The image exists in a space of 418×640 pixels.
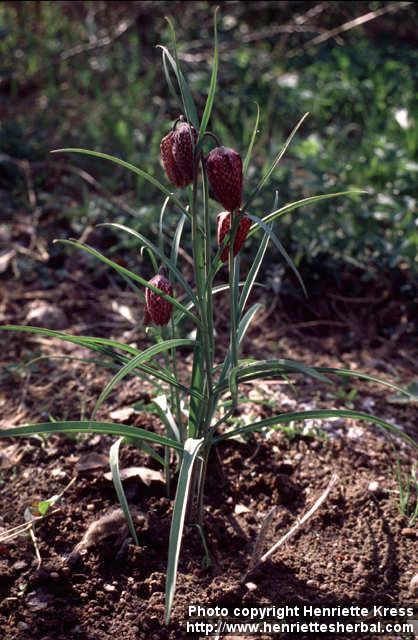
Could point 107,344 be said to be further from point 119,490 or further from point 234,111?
point 234,111

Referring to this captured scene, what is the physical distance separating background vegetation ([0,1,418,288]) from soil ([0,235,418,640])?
2.02 ft

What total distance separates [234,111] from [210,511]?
8.16 ft

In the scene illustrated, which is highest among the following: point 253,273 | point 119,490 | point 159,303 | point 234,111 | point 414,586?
point 234,111

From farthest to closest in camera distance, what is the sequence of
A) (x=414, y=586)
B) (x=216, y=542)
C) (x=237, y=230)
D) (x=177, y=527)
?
1. (x=216, y=542)
2. (x=414, y=586)
3. (x=237, y=230)
4. (x=177, y=527)

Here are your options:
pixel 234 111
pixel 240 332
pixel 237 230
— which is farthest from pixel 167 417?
pixel 234 111

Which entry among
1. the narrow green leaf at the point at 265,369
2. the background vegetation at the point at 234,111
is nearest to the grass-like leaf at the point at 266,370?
the narrow green leaf at the point at 265,369

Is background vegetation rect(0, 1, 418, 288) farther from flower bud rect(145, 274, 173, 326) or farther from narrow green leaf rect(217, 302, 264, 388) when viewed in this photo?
flower bud rect(145, 274, 173, 326)

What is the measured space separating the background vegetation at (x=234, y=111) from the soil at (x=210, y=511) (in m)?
0.62

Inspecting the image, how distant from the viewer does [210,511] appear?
5.32 feet

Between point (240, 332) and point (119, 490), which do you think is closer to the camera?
point (119, 490)

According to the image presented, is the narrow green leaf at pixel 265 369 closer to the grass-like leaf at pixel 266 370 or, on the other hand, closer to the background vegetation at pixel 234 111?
the grass-like leaf at pixel 266 370

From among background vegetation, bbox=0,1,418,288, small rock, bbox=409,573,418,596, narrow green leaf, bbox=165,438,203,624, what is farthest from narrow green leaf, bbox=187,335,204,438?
background vegetation, bbox=0,1,418,288

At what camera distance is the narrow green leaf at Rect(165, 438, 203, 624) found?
113 centimetres

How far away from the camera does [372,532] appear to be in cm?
159
